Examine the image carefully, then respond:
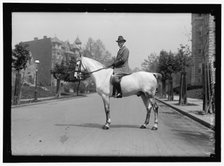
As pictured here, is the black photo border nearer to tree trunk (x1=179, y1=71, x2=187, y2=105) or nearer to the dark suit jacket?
the dark suit jacket

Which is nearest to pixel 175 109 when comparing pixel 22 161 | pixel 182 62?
pixel 182 62

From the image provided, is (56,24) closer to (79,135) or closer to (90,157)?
(79,135)

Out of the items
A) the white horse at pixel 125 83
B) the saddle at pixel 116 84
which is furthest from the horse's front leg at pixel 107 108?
the saddle at pixel 116 84

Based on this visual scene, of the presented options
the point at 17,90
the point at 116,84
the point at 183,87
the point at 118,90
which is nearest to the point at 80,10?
the point at 116,84

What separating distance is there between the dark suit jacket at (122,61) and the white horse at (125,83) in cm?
25

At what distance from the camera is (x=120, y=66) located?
5.52 m

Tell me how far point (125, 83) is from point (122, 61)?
70cm

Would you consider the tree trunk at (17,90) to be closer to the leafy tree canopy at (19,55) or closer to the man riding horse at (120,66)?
the leafy tree canopy at (19,55)

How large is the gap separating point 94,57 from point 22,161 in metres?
2.59

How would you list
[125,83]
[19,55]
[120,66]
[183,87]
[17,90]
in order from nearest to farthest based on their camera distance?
[19,55] < [17,90] < [120,66] < [125,83] < [183,87]

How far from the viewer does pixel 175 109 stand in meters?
10.1

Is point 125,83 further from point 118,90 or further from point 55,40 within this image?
point 55,40

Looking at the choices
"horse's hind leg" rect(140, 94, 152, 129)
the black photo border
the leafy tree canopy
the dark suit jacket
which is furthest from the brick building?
"horse's hind leg" rect(140, 94, 152, 129)

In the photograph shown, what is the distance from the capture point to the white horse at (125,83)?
225 inches
